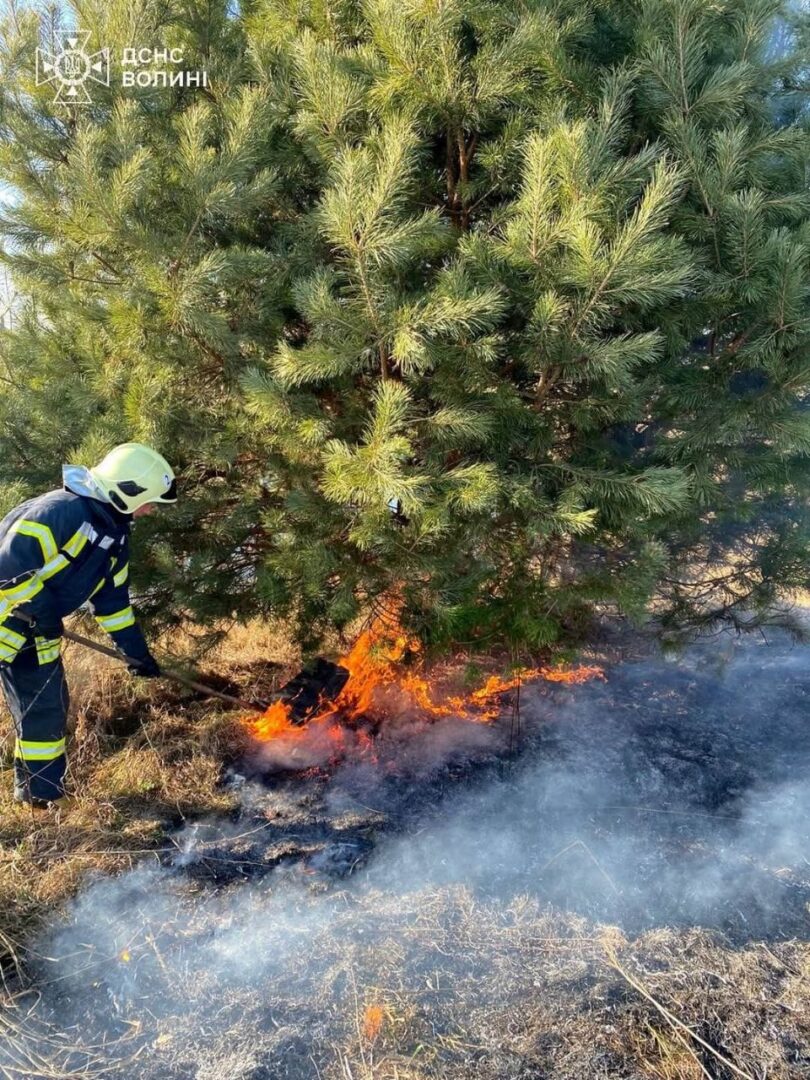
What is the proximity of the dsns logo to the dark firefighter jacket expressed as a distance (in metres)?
1.85

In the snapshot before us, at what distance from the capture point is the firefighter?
123 inches

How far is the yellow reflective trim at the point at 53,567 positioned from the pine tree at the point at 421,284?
47 cm

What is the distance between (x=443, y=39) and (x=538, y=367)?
56.2 inches

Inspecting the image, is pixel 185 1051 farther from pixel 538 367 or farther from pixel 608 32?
pixel 608 32

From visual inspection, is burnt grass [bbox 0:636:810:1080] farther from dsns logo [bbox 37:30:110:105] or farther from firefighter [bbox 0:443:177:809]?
dsns logo [bbox 37:30:110:105]

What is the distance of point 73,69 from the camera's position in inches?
121

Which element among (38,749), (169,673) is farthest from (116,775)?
(169,673)

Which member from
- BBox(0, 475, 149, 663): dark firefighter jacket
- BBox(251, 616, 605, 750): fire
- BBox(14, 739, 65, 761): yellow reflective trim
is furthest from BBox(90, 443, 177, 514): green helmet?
BBox(251, 616, 605, 750): fire

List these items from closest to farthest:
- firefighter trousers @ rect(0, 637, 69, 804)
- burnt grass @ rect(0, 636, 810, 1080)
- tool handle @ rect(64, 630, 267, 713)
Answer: burnt grass @ rect(0, 636, 810, 1080), firefighter trousers @ rect(0, 637, 69, 804), tool handle @ rect(64, 630, 267, 713)

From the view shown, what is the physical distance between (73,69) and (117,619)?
8.74ft

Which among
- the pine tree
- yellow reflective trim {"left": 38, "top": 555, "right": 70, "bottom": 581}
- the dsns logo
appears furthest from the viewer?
yellow reflective trim {"left": 38, "top": 555, "right": 70, "bottom": 581}

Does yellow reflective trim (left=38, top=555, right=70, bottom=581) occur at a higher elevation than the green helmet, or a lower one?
lower

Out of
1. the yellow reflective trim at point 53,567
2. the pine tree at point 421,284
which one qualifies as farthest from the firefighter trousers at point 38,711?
the pine tree at point 421,284

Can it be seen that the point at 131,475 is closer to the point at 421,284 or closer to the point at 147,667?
the point at 147,667
